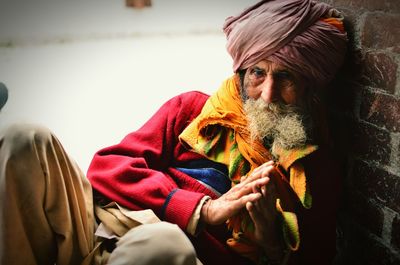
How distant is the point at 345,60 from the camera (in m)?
1.46

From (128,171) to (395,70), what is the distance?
35.4 inches

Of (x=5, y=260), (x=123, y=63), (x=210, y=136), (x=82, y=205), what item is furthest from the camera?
(x=123, y=63)

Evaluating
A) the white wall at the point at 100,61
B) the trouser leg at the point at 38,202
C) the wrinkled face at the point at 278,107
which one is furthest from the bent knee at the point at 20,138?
the white wall at the point at 100,61

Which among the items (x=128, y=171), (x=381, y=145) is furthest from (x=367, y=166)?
(x=128, y=171)

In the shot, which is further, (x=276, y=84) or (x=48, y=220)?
(x=276, y=84)

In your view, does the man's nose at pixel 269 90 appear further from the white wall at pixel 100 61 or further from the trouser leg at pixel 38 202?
the white wall at pixel 100 61

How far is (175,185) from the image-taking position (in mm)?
1471

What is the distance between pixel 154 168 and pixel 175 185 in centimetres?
13

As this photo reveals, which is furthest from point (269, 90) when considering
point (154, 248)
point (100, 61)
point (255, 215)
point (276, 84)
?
point (100, 61)

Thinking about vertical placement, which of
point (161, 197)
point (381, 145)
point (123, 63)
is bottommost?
point (161, 197)

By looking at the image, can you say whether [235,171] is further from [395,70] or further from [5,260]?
[5,260]

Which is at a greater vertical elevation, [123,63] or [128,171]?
[123,63]

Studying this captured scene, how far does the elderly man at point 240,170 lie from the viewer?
47.9 inches

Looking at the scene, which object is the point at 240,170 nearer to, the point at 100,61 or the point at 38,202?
the point at 38,202
